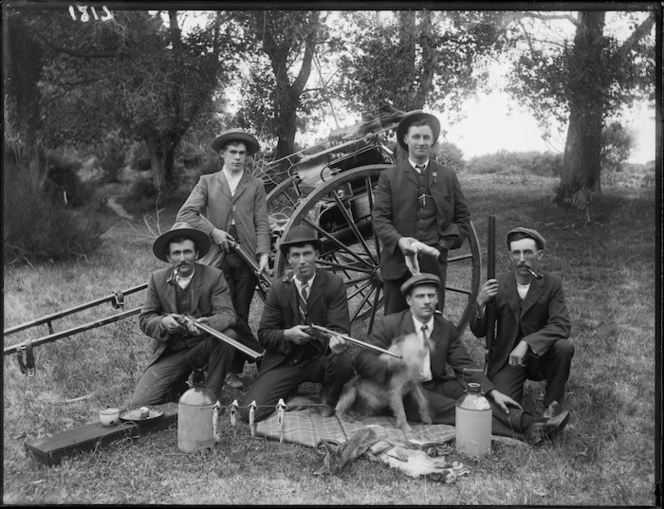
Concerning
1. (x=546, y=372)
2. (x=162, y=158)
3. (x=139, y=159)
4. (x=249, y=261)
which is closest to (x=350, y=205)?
(x=249, y=261)

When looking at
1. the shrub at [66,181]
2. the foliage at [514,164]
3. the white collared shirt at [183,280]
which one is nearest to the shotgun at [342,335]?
Answer: the white collared shirt at [183,280]

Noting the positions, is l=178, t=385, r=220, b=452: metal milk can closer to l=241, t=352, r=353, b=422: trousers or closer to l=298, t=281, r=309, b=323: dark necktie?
l=241, t=352, r=353, b=422: trousers

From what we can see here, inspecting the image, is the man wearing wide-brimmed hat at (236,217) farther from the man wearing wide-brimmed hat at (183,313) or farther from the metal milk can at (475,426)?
the metal milk can at (475,426)

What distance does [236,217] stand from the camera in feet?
15.1

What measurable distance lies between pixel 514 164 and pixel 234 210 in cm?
722

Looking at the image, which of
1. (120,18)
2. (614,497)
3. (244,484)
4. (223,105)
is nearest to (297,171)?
(223,105)

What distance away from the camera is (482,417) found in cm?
330

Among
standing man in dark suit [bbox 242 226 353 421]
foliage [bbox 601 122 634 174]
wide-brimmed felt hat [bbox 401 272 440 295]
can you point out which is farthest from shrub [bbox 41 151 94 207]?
foliage [bbox 601 122 634 174]

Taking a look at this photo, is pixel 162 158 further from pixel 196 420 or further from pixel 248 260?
pixel 196 420

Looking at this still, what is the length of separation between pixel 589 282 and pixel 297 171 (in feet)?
12.6

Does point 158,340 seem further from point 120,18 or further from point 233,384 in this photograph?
point 120,18

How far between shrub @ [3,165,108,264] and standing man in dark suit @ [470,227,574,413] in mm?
5333

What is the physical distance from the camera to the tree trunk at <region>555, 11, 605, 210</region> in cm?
570

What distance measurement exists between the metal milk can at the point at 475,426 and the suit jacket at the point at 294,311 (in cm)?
103
